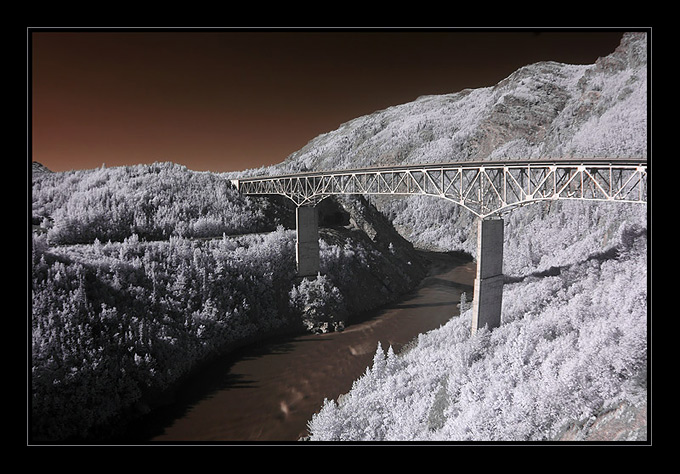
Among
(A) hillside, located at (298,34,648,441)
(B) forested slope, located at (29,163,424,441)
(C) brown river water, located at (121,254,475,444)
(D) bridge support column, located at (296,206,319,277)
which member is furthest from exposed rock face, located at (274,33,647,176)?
(C) brown river water, located at (121,254,475,444)

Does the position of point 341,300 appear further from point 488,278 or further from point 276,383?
point 488,278

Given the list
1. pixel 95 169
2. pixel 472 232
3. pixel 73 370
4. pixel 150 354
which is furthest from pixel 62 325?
pixel 472 232

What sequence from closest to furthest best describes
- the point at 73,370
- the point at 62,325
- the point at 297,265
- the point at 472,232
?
1. the point at 73,370
2. the point at 62,325
3. the point at 297,265
4. the point at 472,232

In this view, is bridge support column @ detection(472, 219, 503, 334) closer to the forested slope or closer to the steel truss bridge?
the steel truss bridge

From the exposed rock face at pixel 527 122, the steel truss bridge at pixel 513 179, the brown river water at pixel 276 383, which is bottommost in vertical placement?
the brown river water at pixel 276 383

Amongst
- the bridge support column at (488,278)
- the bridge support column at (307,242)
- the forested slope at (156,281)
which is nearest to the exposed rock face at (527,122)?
the bridge support column at (488,278)

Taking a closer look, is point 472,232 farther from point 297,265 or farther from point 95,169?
point 95,169

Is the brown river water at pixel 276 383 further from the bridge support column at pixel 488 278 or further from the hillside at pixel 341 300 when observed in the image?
the bridge support column at pixel 488 278
